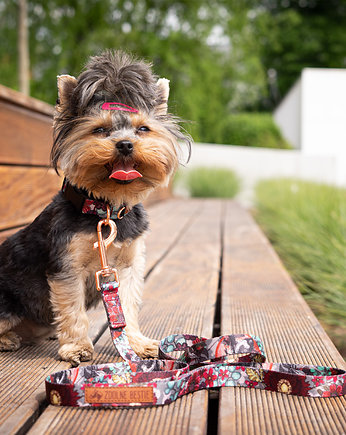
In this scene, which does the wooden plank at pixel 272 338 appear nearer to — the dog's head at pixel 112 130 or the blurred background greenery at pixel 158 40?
the dog's head at pixel 112 130

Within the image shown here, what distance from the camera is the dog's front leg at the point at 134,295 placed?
7.02 ft

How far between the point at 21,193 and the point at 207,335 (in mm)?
1978

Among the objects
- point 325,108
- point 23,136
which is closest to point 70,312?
point 23,136

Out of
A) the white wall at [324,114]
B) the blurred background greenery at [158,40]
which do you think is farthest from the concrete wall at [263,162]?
the blurred background greenery at [158,40]

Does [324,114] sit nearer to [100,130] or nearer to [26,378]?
[100,130]

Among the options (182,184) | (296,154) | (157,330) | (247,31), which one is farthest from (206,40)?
(157,330)

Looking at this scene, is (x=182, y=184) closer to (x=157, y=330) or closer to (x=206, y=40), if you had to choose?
(x=206, y=40)

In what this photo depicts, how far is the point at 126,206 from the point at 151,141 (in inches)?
12.2

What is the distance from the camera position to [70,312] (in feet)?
6.75

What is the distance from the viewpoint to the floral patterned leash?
5.03ft

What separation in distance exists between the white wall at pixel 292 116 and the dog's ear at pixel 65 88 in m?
21.1

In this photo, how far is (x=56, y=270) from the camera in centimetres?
207

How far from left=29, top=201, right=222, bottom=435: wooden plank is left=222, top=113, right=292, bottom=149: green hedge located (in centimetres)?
2219

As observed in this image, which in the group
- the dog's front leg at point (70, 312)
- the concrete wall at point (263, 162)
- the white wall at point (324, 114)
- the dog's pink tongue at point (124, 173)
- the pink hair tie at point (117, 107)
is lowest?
the dog's front leg at point (70, 312)
